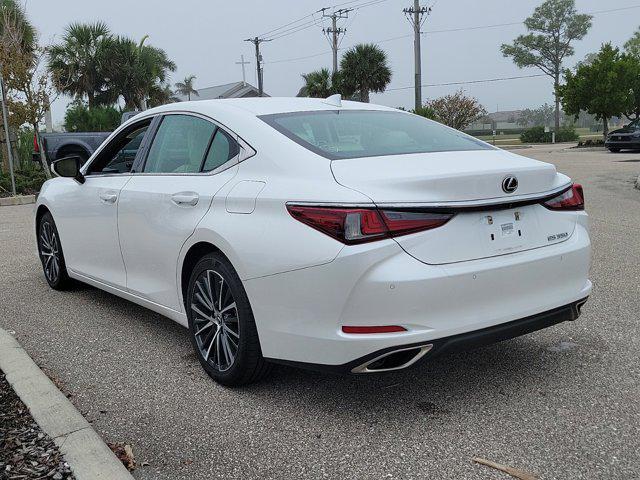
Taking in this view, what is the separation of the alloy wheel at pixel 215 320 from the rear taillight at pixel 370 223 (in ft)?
2.60

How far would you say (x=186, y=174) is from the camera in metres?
3.95

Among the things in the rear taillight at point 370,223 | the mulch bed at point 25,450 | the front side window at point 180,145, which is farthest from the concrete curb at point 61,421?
the front side window at point 180,145

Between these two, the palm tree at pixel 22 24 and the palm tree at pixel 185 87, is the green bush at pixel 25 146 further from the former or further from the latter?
the palm tree at pixel 185 87

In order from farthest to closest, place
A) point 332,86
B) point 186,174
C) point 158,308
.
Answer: point 332,86, point 158,308, point 186,174

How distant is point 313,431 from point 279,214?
102 centimetres

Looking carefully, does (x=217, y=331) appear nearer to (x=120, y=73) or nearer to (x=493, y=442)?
(x=493, y=442)

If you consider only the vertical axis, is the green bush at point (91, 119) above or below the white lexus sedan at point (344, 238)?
above

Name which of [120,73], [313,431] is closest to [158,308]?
[313,431]

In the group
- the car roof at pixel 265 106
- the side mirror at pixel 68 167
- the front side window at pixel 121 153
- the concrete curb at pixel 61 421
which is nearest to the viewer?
the concrete curb at pixel 61 421

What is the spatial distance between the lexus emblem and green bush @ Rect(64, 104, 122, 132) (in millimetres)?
31124

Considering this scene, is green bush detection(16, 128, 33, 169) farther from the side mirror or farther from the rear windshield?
the rear windshield

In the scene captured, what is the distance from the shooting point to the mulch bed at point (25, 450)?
270 centimetres

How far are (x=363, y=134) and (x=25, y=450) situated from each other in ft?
7.39

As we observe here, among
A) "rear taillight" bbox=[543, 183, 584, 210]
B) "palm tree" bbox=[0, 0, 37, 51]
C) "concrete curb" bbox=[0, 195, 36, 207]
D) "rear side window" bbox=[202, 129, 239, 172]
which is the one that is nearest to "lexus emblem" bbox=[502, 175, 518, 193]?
"rear taillight" bbox=[543, 183, 584, 210]
